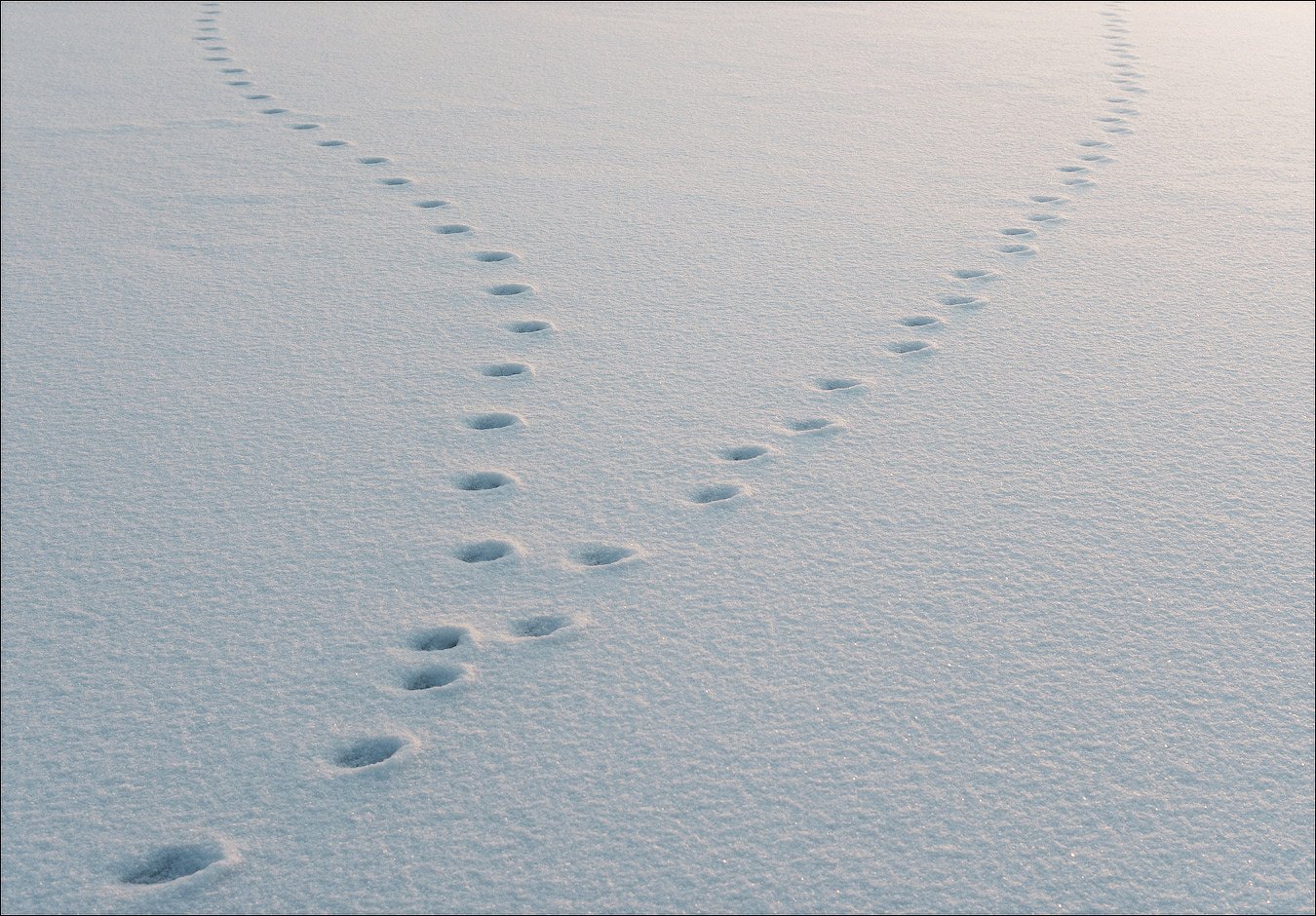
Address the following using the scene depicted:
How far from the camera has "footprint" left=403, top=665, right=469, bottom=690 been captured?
1535 millimetres

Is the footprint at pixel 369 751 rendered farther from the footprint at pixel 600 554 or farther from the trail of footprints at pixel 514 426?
the footprint at pixel 600 554

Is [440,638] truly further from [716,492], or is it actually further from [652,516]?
[716,492]

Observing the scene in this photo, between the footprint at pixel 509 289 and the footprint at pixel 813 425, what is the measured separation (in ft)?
2.50

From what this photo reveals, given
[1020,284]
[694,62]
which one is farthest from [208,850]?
[694,62]

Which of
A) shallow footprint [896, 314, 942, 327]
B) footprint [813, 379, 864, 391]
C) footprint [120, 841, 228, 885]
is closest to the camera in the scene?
footprint [120, 841, 228, 885]

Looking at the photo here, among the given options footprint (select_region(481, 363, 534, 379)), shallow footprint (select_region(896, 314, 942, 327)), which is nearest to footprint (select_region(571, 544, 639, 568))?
footprint (select_region(481, 363, 534, 379))

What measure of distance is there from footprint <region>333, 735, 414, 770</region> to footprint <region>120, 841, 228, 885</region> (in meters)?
0.16

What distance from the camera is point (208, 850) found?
1297 mm

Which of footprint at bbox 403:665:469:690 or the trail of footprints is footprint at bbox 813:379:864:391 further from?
footprint at bbox 403:665:469:690

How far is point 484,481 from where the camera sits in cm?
197

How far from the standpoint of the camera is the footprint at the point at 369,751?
1.41 m

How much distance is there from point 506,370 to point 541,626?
0.80 meters

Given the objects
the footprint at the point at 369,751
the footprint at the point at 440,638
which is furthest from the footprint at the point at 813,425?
the footprint at the point at 369,751

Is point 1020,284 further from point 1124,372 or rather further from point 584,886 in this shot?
point 584,886
